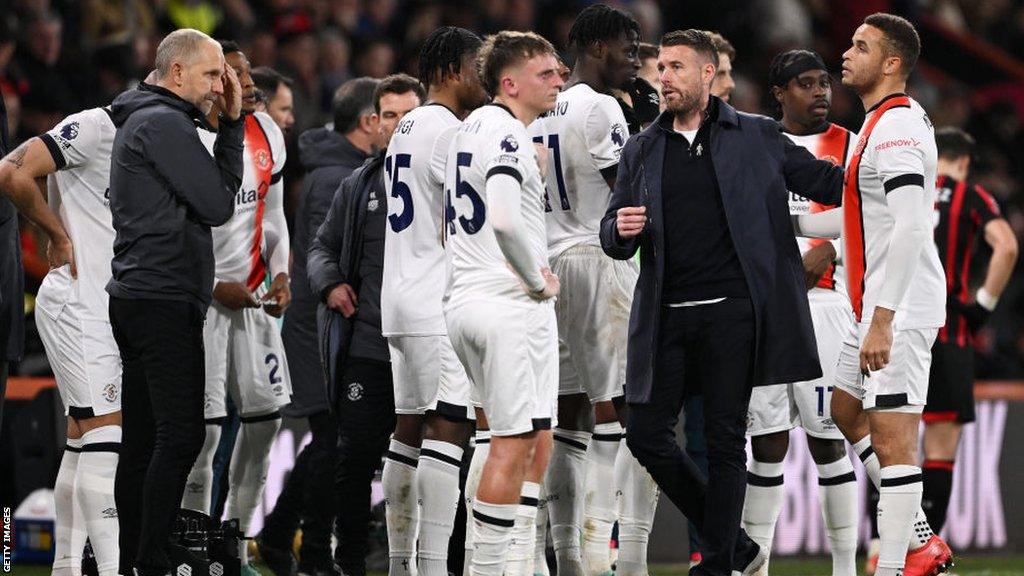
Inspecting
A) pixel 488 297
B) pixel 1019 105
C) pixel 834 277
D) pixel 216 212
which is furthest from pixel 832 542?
pixel 1019 105

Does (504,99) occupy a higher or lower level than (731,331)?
higher

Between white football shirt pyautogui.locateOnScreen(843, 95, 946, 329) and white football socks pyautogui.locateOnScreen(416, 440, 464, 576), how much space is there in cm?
187

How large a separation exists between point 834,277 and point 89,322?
3.58m

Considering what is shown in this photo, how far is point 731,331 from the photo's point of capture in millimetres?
6332

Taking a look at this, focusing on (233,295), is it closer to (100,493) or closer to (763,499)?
(100,493)

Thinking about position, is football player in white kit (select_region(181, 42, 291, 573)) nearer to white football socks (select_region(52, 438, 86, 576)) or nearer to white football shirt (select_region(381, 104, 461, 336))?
white football socks (select_region(52, 438, 86, 576))

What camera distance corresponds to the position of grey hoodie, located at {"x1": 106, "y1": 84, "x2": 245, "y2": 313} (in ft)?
20.9

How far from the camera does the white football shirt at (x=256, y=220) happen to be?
7.84 m

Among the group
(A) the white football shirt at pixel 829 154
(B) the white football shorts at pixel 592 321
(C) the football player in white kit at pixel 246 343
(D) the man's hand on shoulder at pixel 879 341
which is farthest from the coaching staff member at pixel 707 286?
(C) the football player in white kit at pixel 246 343

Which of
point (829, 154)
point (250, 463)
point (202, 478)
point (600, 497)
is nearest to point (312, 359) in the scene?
point (250, 463)

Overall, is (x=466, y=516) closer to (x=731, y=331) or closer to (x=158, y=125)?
(x=731, y=331)

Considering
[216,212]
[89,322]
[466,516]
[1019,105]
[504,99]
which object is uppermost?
[1019,105]

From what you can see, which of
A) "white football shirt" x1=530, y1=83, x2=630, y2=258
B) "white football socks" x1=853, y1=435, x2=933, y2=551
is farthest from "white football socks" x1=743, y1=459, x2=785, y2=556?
"white football shirt" x1=530, y1=83, x2=630, y2=258

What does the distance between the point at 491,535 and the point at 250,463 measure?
2.37 m
